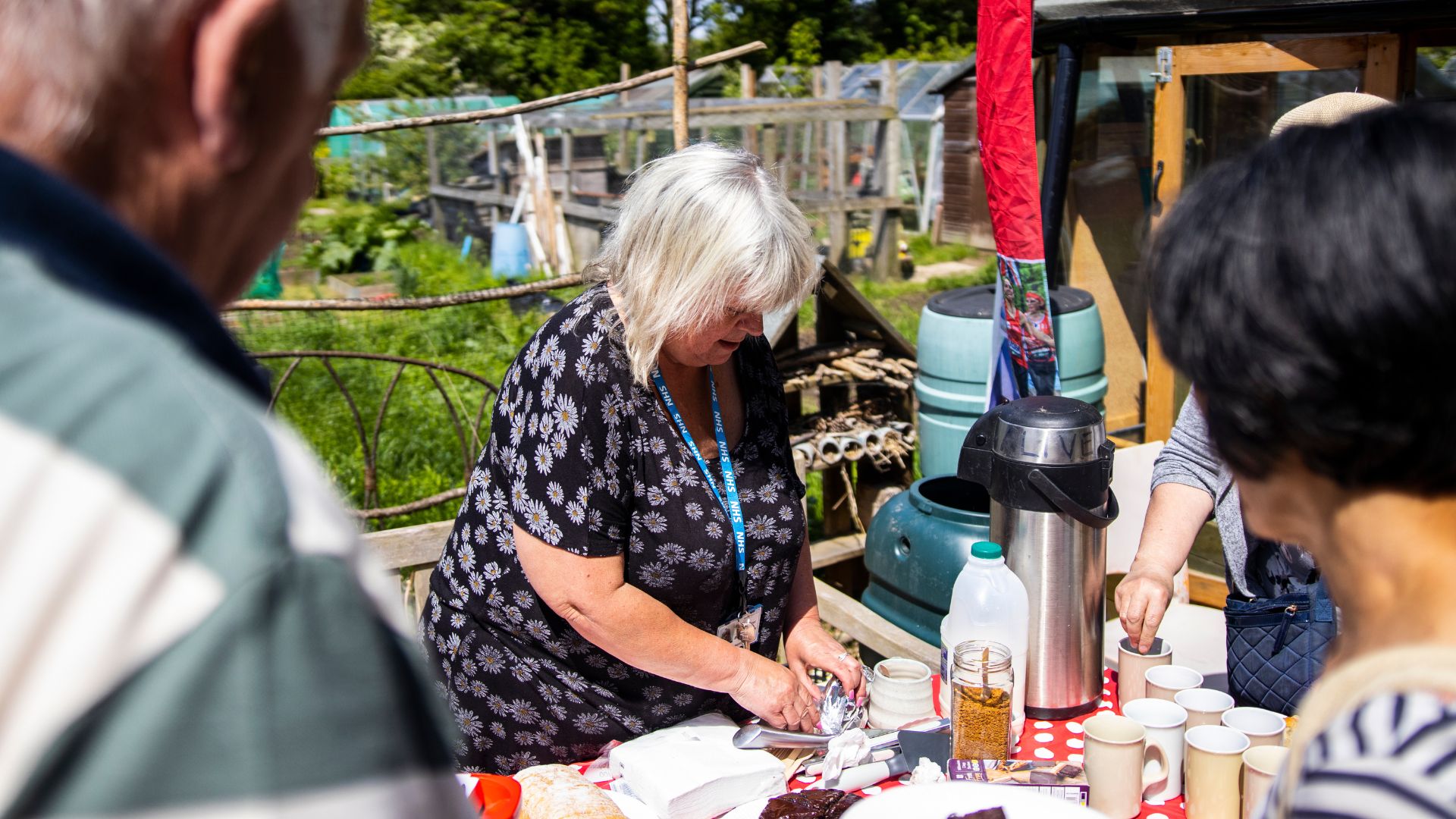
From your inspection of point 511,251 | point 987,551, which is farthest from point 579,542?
point 511,251

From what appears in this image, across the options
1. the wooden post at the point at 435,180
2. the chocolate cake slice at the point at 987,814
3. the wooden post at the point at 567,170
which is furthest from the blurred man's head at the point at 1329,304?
the wooden post at the point at 435,180

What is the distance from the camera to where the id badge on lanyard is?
2111 mm

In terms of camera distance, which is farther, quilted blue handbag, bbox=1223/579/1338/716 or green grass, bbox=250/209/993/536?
green grass, bbox=250/209/993/536

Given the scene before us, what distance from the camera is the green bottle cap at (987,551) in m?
1.90

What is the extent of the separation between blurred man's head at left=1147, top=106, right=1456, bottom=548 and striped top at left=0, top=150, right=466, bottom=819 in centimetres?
61

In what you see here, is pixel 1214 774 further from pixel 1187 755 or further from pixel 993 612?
pixel 993 612

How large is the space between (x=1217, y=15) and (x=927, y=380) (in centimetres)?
175

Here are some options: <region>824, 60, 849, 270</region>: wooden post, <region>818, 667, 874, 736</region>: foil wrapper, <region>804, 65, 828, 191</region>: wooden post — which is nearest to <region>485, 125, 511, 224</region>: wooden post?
<region>804, 65, 828, 191</region>: wooden post

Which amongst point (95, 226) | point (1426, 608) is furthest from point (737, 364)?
point (95, 226)

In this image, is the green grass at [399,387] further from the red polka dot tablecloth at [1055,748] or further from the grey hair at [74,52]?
the grey hair at [74,52]

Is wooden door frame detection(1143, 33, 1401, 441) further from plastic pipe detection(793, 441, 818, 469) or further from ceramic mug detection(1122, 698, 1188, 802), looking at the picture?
ceramic mug detection(1122, 698, 1188, 802)

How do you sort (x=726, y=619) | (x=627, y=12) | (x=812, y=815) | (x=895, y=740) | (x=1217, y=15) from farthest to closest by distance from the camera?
(x=627, y=12), (x=1217, y=15), (x=726, y=619), (x=895, y=740), (x=812, y=815)

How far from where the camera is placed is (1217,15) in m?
4.18

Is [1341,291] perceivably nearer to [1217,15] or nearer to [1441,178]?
[1441,178]
